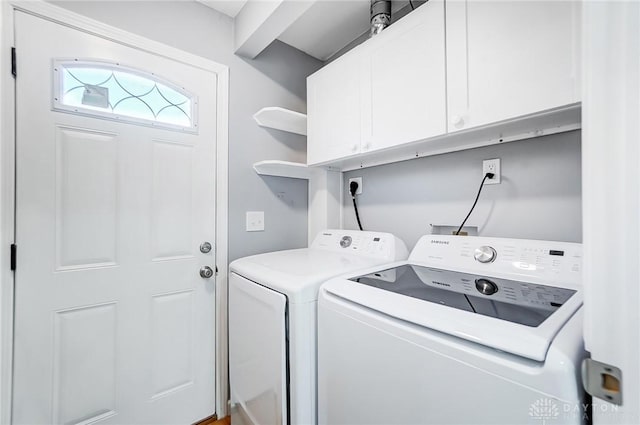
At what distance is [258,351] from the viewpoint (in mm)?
1200

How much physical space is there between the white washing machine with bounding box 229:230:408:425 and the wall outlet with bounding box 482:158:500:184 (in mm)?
549

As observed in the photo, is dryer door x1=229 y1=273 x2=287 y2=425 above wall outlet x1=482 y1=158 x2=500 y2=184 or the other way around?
the other way around

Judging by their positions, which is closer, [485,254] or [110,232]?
[485,254]

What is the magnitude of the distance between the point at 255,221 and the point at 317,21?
4.49 feet

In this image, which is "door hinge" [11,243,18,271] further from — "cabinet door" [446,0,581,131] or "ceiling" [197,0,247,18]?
"cabinet door" [446,0,581,131]

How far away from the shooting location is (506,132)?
1183 mm

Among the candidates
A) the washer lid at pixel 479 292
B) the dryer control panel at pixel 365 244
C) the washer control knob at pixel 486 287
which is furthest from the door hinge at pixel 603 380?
the dryer control panel at pixel 365 244

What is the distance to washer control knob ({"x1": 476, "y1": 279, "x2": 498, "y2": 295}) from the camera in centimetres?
89

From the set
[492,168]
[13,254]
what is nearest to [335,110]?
[492,168]

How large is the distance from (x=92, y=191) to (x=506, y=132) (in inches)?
76.1

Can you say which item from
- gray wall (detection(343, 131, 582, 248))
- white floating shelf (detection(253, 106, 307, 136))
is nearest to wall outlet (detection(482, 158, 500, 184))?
gray wall (detection(343, 131, 582, 248))

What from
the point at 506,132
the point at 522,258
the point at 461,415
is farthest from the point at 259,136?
the point at 461,415

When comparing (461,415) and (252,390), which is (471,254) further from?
(252,390)

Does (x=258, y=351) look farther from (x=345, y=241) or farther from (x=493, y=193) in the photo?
(x=493, y=193)
